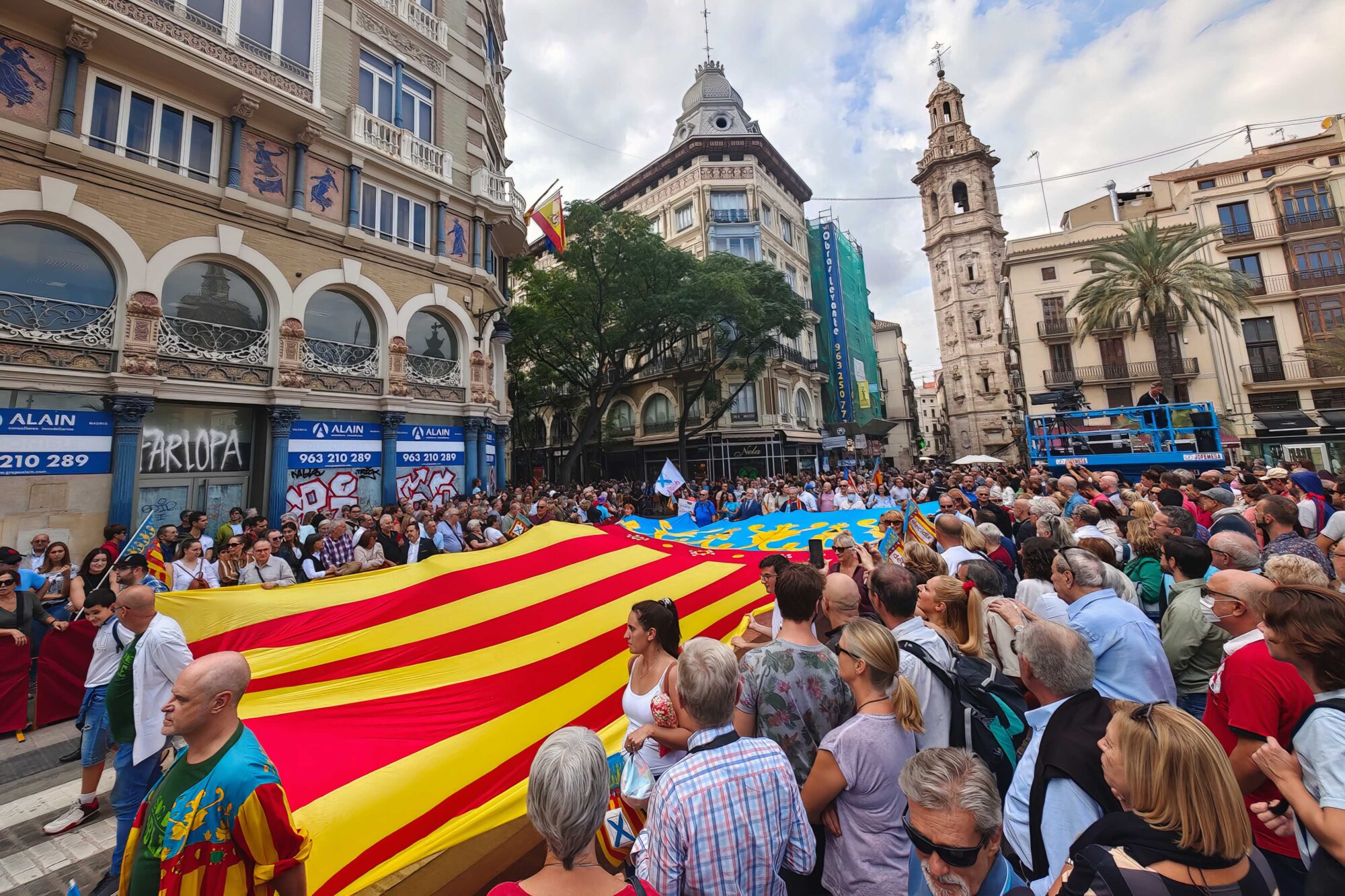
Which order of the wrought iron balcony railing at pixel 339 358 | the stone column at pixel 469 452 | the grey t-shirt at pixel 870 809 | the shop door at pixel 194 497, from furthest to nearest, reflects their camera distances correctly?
the stone column at pixel 469 452 → the wrought iron balcony railing at pixel 339 358 → the shop door at pixel 194 497 → the grey t-shirt at pixel 870 809

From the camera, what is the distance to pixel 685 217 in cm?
3288

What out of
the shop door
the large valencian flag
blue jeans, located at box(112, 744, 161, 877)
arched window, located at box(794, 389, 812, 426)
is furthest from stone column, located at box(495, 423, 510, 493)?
arched window, located at box(794, 389, 812, 426)

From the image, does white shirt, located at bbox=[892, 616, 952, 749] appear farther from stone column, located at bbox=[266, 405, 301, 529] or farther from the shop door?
stone column, located at bbox=[266, 405, 301, 529]

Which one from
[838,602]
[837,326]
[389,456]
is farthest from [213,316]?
[837,326]

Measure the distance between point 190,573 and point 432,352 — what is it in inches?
425

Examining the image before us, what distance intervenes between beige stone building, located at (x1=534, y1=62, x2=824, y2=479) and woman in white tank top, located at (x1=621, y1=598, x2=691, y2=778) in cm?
2599

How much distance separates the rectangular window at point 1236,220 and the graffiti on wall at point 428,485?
→ 39.2 metres

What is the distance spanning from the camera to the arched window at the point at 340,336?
13.5 meters

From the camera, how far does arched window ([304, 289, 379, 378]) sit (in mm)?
13516

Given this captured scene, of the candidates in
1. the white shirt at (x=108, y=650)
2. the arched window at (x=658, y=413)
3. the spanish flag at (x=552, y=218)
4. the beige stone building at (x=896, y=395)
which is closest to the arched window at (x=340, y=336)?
the spanish flag at (x=552, y=218)

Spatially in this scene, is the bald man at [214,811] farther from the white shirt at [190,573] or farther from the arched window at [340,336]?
the arched window at [340,336]

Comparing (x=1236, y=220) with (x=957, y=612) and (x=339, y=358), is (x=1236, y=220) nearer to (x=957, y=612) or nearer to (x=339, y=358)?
(x=957, y=612)

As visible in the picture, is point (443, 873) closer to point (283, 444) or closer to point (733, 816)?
point (733, 816)

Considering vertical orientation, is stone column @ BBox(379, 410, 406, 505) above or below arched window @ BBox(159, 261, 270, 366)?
below
